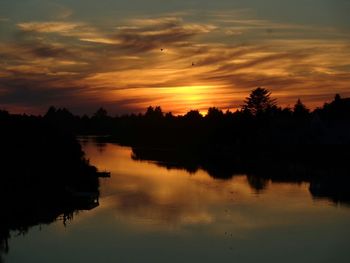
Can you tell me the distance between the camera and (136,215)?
4081cm

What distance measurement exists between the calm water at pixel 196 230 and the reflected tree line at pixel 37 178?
56.2 inches

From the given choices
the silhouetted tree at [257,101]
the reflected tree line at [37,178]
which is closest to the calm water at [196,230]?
the reflected tree line at [37,178]

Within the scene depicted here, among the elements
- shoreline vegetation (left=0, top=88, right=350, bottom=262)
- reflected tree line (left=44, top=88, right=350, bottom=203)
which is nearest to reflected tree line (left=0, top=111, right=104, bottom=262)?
shoreline vegetation (left=0, top=88, right=350, bottom=262)

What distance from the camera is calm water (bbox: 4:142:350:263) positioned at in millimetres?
31016

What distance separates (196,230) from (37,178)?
1331cm

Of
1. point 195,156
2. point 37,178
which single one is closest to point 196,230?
point 37,178

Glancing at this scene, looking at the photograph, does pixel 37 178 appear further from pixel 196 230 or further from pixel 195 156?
pixel 195 156

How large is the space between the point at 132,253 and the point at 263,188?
27.8 m

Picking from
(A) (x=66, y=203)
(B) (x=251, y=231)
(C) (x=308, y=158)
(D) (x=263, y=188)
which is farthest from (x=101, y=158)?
(B) (x=251, y=231)

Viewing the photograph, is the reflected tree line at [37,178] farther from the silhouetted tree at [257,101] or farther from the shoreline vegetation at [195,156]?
the silhouetted tree at [257,101]

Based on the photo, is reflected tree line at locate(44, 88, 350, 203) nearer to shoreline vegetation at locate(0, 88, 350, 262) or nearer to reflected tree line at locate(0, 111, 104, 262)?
shoreline vegetation at locate(0, 88, 350, 262)

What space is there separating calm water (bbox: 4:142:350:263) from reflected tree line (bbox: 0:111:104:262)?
56.2 inches

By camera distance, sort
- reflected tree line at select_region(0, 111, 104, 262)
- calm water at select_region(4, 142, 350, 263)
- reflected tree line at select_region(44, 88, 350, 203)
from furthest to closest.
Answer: reflected tree line at select_region(44, 88, 350, 203) → reflected tree line at select_region(0, 111, 104, 262) → calm water at select_region(4, 142, 350, 263)

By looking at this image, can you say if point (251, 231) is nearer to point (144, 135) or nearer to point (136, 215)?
point (136, 215)
